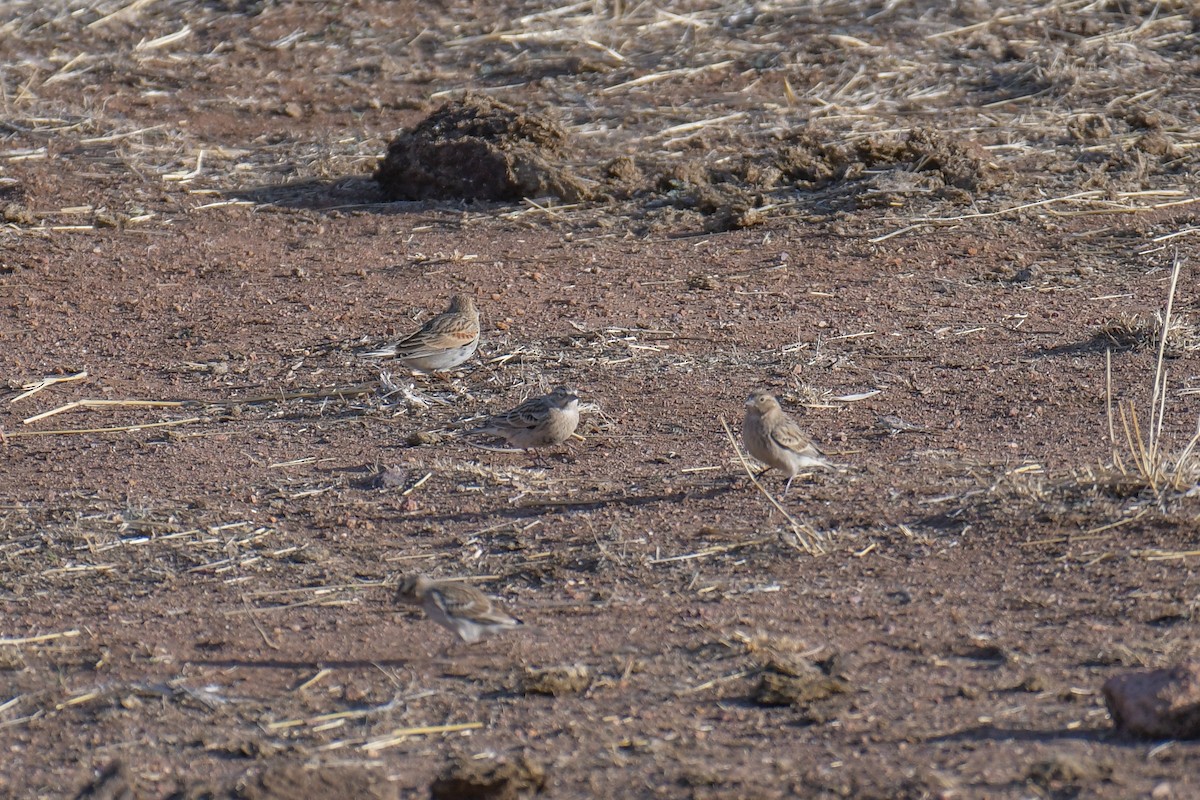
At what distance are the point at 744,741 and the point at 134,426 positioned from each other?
18.8 feet

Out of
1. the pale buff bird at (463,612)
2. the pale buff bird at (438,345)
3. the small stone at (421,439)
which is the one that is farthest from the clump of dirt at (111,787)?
the pale buff bird at (438,345)

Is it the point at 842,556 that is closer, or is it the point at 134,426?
the point at 842,556

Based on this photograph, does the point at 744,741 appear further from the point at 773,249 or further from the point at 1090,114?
the point at 1090,114

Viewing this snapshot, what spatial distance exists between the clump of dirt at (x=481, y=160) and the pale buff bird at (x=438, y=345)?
3.81m

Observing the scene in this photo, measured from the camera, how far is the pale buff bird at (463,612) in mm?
6461

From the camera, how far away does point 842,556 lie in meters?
7.46

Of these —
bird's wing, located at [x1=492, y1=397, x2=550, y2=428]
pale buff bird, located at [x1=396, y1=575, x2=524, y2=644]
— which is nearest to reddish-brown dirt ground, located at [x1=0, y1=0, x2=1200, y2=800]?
pale buff bird, located at [x1=396, y1=575, x2=524, y2=644]

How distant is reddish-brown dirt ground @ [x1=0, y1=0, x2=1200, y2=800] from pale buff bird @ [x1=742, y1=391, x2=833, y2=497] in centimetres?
17

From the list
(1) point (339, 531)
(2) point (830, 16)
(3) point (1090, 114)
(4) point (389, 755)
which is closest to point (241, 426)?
(1) point (339, 531)

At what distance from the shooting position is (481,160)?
14531 millimetres

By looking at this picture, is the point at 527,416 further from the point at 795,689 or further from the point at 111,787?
the point at 111,787

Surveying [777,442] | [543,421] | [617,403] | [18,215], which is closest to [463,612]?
[777,442]

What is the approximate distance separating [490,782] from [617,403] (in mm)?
5205

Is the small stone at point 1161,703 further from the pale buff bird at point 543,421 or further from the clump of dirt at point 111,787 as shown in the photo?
the pale buff bird at point 543,421
